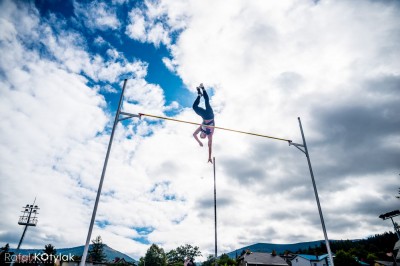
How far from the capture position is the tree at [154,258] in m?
63.0

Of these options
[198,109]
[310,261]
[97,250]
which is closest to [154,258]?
[97,250]

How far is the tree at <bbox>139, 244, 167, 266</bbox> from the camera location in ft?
207

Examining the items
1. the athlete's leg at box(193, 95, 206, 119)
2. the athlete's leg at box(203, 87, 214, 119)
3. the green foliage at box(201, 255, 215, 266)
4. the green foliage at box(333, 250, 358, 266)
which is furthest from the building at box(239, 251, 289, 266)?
the athlete's leg at box(193, 95, 206, 119)

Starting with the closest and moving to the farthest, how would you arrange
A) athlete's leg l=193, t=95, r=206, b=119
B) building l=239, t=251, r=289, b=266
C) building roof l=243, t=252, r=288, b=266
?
athlete's leg l=193, t=95, r=206, b=119
building l=239, t=251, r=289, b=266
building roof l=243, t=252, r=288, b=266

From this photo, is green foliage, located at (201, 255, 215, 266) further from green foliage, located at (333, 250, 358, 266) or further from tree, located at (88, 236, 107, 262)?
green foliage, located at (333, 250, 358, 266)

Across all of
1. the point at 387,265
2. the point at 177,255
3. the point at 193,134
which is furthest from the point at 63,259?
the point at 177,255

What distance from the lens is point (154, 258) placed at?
6369cm

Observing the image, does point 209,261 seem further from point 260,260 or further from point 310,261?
point 310,261

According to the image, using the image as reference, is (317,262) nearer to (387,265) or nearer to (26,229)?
(387,265)

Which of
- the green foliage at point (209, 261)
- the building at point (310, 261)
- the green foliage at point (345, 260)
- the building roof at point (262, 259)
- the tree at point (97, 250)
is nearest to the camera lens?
the green foliage at point (345, 260)

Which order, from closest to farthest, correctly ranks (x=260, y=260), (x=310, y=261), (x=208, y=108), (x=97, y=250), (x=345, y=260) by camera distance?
(x=208, y=108) → (x=345, y=260) → (x=260, y=260) → (x=310, y=261) → (x=97, y=250)

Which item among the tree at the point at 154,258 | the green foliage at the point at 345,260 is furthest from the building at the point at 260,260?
the tree at the point at 154,258

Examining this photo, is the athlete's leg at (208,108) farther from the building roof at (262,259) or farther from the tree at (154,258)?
the tree at (154,258)

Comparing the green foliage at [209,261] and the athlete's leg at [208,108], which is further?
the green foliage at [209,261]
